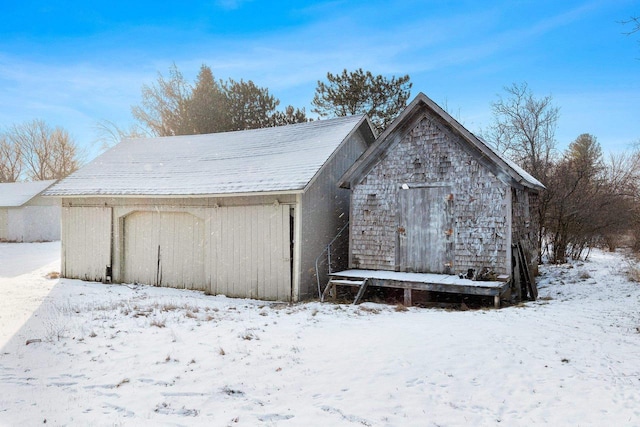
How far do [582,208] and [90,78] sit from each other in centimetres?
2303

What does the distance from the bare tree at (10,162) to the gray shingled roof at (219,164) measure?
41093 millimetres

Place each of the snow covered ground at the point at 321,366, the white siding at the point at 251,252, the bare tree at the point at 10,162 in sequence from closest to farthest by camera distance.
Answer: the snow covered ground at the point at 321,366 → the white siding at the point at 251,252 → the bare tree at the point at 10,162

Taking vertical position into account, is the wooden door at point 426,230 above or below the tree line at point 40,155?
below

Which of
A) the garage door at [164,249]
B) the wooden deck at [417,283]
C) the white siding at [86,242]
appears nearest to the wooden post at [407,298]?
the wooden deck at [417,283]

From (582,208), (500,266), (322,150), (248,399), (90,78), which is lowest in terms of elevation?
(248,399)

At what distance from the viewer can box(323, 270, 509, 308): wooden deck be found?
10039 millimetres

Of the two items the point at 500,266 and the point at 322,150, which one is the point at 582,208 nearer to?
the point at 500,266

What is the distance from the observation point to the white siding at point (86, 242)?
15.4 m

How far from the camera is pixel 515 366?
588cm

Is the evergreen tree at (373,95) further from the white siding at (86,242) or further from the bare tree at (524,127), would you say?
the white siding at (86,242)

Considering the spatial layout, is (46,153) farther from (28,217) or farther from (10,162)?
(28,217)

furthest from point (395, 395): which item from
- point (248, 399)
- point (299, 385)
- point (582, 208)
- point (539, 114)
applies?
point (539, 114)

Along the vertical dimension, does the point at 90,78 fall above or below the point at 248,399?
above

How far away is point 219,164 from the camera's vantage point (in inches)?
591
